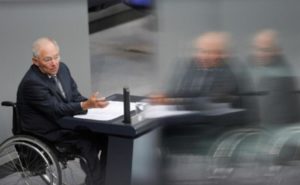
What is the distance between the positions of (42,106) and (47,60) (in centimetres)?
19

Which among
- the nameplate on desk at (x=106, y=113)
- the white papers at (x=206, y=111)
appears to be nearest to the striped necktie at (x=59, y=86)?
the nameplate on desk at (x=106, y=113)

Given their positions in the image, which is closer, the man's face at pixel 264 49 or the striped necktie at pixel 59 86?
the man's face at pixel 264 49

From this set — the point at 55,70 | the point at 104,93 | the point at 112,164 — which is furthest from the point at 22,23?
the point at 104,93

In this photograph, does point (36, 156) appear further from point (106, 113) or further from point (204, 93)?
point (204, 93)

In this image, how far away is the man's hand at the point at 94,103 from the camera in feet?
5.46

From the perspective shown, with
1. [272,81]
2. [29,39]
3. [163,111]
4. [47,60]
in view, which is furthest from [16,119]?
[272,81]

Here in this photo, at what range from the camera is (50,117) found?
6.35 ft

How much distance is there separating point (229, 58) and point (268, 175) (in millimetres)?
277

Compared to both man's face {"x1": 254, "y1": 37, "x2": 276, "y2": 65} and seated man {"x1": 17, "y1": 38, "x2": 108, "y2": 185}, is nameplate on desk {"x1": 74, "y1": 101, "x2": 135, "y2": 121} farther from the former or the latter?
man's face {"x1": 254, "y1": 37, "x2": 276, "y2": 65}

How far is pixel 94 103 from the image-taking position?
1749 millimetres

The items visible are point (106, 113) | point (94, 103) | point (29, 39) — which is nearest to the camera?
point (94, 103)

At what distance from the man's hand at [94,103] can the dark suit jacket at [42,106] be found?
0.04 metres

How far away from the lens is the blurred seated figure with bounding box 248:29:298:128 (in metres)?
0.94

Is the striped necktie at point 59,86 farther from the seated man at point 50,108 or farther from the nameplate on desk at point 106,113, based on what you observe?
the nameplate on desk at point 106,113
